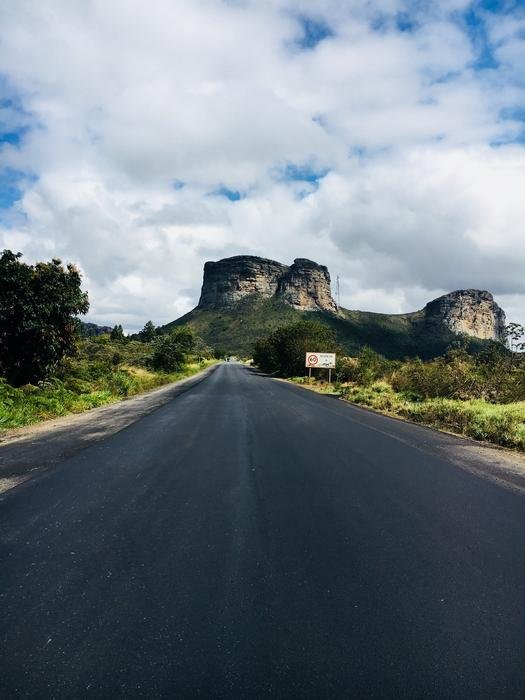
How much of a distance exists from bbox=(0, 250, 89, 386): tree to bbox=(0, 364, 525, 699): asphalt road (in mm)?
14195

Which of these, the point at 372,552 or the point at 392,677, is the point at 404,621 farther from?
the point at 372,552

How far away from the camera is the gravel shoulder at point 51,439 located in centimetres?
762

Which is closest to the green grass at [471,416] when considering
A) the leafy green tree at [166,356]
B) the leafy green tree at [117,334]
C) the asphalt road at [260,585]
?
the asphalt road at [260,585]

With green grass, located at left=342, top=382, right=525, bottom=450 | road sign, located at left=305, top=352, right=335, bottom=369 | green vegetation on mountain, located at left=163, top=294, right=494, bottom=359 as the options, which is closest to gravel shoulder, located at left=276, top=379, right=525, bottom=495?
green grass, located at left=342, top=382, right=525, bottom=450

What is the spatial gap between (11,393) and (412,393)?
1836cm

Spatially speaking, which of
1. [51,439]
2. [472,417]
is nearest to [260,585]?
[51,439]

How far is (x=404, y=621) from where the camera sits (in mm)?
3125

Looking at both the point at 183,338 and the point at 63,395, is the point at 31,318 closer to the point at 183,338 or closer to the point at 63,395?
the point at 63,395

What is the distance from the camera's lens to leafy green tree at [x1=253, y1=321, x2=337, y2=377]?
161ft

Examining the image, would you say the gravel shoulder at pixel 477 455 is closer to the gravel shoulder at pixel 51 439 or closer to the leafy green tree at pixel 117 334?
the gravel shoulder at pixel 51 439

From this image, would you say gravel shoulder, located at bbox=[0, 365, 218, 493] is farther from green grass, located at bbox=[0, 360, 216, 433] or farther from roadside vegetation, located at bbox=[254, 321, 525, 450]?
roadside vegetation, located at bbox=[254, 321, 525, 450]

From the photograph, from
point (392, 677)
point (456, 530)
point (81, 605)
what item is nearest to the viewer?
point (392, 677)

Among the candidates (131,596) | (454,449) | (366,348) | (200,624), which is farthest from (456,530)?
(366,348)

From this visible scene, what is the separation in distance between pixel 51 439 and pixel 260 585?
28.9ft
